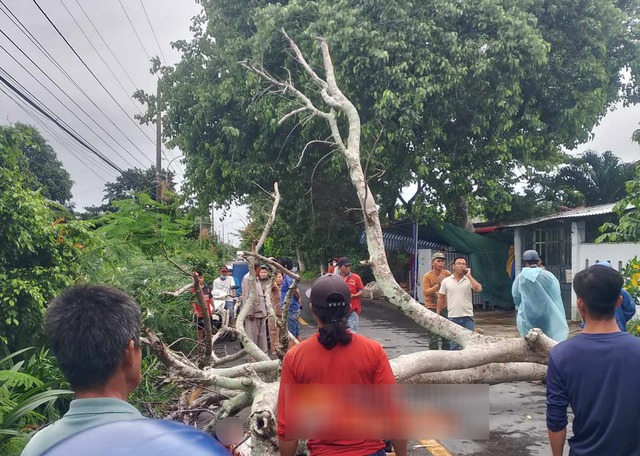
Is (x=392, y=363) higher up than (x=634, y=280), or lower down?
lower down

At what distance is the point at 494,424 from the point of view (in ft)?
18.9

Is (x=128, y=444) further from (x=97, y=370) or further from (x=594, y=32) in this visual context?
(x=594, y=32)

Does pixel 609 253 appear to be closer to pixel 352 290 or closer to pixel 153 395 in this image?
pixel 352 290

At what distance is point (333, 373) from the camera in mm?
2475

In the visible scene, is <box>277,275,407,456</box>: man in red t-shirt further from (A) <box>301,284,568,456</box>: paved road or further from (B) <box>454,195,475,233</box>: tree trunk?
(B) <box>454,195,475,233</box>: tree trunk

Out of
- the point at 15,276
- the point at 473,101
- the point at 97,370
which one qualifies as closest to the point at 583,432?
the point at 97,370

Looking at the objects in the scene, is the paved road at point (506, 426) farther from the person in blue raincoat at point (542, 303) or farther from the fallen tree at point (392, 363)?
the person in blue raincoat at point (542, 303)

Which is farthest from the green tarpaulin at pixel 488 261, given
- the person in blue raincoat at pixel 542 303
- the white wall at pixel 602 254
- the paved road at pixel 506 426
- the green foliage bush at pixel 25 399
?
the green foliage bush at pixel 25 399

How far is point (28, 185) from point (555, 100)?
40.6 ft

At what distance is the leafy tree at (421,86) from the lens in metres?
12.7

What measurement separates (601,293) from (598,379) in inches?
15.1

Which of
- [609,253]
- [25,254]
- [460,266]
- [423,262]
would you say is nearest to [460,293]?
[460,266]

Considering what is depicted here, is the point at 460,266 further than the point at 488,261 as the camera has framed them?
No

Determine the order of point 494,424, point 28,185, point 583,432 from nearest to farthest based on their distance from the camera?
point 583,432 < point 494,424 < point 28,185
